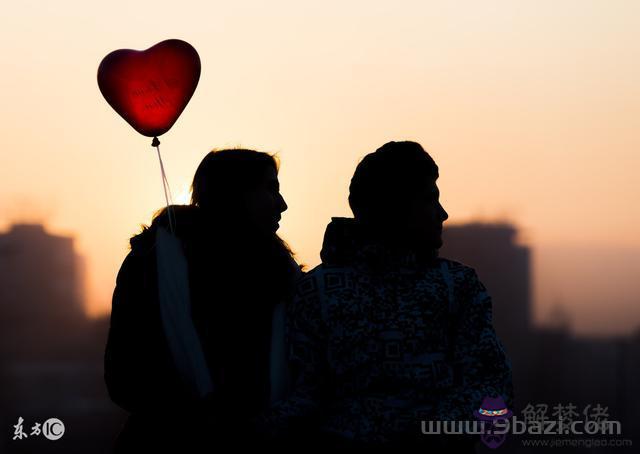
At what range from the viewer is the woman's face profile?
4391 mm

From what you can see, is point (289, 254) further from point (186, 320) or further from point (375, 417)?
point (375, 417)

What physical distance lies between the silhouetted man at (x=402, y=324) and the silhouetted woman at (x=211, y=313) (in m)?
0.45

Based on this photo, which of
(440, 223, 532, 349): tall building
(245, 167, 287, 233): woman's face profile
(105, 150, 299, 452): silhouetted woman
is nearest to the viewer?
(105, 150, 299, 452): silhouetted woman

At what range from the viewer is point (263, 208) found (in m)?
4.39

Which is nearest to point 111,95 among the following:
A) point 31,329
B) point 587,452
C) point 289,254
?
point 289,254

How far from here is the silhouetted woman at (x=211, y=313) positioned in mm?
4262

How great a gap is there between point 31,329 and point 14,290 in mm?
6016

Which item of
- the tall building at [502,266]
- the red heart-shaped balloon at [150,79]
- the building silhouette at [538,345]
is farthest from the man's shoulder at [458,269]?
the tall building at [502,266]

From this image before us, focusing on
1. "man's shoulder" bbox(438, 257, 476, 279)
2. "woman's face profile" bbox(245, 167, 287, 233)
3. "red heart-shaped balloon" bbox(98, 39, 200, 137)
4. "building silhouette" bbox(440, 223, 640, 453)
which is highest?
"building silhouette" bbox(440, 223, 640, 453)

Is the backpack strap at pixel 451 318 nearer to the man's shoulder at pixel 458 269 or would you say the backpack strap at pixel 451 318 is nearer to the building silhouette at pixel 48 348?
the man's shoulder at pixel 458 269

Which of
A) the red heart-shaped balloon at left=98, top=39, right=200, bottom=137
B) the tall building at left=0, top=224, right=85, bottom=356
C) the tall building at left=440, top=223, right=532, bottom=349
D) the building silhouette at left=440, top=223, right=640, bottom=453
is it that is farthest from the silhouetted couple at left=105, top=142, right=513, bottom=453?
the tall building at left=440, top=223, right=532, bottom=349

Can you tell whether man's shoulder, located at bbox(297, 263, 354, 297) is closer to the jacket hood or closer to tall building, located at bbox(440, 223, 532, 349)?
the jacket hood

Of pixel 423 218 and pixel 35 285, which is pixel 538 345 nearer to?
pixel 35 285

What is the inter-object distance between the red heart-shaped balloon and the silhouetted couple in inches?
20.6
